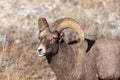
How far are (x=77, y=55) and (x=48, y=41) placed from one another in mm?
1139

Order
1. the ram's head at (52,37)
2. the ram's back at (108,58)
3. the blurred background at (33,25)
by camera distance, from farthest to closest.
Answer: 1. the blurred background at (33,25)
2. the ram's back at (108,58)
3. the ram's head at (52,37)

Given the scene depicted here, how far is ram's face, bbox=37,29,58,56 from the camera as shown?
41.1ft

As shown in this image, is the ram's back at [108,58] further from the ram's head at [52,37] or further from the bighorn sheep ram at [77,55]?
the ram's head at [52,37]

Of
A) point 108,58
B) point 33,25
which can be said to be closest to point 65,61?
point 108,58

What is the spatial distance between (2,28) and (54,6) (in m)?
3.35

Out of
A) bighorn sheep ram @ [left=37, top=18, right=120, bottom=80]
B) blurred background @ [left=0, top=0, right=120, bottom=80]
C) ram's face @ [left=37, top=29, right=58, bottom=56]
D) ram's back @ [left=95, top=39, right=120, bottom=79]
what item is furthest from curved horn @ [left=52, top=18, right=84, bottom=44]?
blurred background @ [left=0, top=0, right=120, bottom=80]

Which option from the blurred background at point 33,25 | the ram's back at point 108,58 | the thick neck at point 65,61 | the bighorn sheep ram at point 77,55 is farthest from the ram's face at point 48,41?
the blurred background at point 33,25

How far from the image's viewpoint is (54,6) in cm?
2153

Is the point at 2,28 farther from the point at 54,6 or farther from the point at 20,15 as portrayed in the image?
the point at 54,6

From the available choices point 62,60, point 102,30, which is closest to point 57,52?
point 62,60

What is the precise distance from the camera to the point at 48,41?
12.7m

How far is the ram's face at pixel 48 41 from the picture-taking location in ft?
41.1

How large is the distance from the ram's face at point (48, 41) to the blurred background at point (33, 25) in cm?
380

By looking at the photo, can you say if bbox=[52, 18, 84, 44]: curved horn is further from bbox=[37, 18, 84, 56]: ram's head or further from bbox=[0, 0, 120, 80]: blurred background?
bbox=[0, 0, 120, 80]: blurred background
